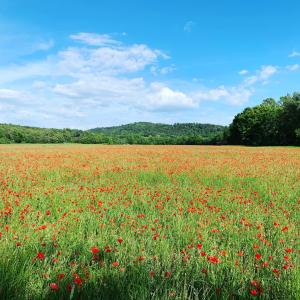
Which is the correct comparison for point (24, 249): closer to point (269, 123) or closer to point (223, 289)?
point (223, 289)

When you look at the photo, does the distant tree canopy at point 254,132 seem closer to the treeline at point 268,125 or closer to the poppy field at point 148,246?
the treeline at point 268,125

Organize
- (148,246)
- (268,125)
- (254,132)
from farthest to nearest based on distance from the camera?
(254,132) < (268,125) < (148,246)

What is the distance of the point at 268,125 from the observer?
8044 cm

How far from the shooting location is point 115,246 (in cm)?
475

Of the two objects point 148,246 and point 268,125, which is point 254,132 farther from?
point 148,246

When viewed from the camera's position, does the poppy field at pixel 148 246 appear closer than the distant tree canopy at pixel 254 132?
Yes

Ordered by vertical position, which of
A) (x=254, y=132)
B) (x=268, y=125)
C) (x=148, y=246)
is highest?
(x=268, y=125)

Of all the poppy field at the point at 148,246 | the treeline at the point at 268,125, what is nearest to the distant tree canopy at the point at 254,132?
the treeline at the point at 268,125

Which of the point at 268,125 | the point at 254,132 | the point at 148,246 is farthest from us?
the point at 254,132

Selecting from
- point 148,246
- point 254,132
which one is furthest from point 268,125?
point 148,246

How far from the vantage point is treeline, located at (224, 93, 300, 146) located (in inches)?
2778

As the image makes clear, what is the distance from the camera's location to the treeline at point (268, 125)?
70562 millimetres

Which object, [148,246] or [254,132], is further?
[254,132]

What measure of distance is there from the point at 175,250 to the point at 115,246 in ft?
3.02
